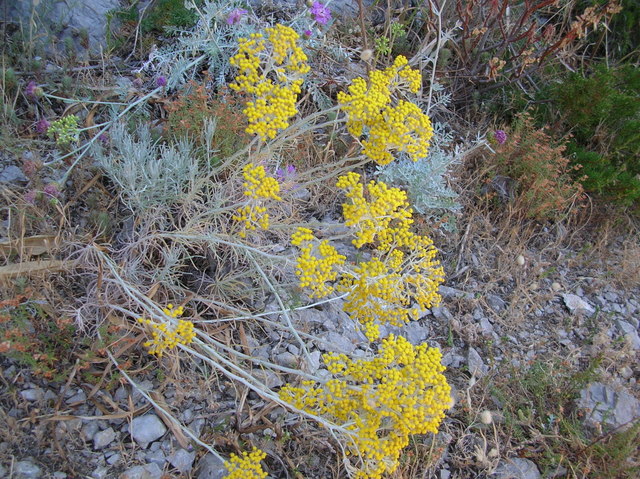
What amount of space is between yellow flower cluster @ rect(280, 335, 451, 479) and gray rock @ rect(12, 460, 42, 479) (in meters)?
0.98

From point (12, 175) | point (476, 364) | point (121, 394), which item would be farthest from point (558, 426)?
point (12, 175)

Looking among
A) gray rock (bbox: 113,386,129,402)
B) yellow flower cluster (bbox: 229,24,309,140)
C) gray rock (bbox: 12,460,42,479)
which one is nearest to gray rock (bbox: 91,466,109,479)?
gray rock (bbox: 12,460,42,479)

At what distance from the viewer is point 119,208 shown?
2.86 metres

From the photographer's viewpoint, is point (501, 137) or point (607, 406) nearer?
point (607, 406)

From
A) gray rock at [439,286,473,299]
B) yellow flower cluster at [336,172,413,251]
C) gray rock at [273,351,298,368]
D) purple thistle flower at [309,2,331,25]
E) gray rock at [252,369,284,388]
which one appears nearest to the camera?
yellow flower cluster at [336,172,413,251]

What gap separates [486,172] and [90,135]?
261cm

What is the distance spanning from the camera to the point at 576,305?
332 cm

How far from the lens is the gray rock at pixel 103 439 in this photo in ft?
6.80

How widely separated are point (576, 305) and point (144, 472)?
9.09 feet

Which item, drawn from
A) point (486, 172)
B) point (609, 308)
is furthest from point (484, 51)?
point (609, 308)

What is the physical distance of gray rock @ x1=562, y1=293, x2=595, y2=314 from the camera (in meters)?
3.29

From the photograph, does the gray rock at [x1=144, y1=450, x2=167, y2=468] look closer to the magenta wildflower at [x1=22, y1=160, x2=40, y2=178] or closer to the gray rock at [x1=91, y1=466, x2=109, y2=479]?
the gray rock at [x1=91, y1=466, x2=109, y2=479]

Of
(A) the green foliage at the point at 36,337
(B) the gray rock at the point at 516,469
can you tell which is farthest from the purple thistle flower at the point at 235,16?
(B) the gray rock at the point at 516,469

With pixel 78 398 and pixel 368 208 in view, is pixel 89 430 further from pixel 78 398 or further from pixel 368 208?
pixel 368 208
